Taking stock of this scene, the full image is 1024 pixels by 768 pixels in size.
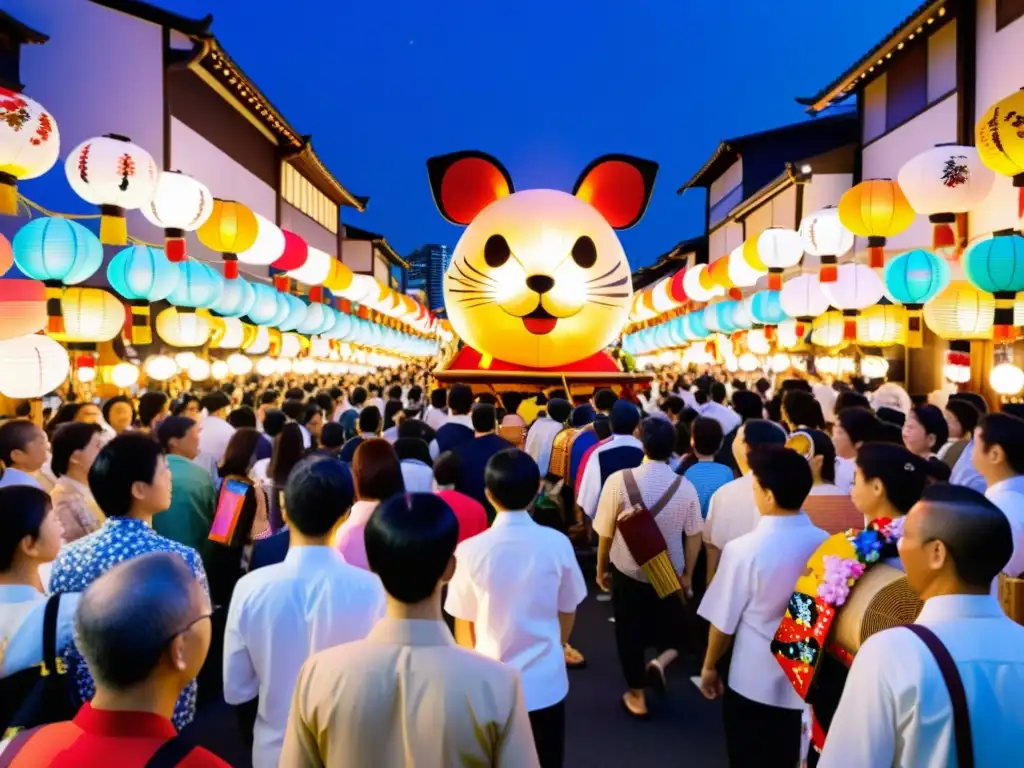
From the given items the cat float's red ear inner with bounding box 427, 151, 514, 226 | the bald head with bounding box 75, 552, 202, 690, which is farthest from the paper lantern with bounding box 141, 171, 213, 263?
the bald head with bounding box 75, 552, 202, 690

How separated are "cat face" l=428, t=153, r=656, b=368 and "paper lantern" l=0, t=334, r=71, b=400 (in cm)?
362

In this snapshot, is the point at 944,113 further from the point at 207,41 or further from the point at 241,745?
the point at 241,745

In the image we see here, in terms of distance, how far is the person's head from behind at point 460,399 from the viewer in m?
6.66

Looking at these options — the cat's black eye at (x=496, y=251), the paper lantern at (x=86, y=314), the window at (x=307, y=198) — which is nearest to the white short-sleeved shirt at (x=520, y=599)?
the cat's black eye at (x=496, y=251)

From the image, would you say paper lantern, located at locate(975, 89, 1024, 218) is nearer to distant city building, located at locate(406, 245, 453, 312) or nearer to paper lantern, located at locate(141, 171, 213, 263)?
paper lantern, located at locate(141, 171, 213, 263)

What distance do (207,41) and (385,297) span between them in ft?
19.3

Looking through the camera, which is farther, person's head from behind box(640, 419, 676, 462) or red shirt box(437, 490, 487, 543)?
person's head from behind box(640, 419, 676, 462)

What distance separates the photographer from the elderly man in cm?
138

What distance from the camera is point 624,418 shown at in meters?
5.22

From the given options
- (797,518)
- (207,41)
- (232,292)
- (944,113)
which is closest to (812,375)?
(944,113)

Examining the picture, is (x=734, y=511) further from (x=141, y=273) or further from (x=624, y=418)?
(x=141, y=273)

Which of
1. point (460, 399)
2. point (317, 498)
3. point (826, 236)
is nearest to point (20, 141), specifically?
point (460, 399)

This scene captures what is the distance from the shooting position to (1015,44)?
1040 cm

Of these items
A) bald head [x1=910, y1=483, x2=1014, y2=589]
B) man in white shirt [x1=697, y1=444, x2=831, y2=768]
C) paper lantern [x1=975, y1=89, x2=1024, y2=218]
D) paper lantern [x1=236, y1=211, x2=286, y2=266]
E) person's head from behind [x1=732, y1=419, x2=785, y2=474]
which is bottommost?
man in white shirt [x1=697, y1=444, x2=831, y2=768]
